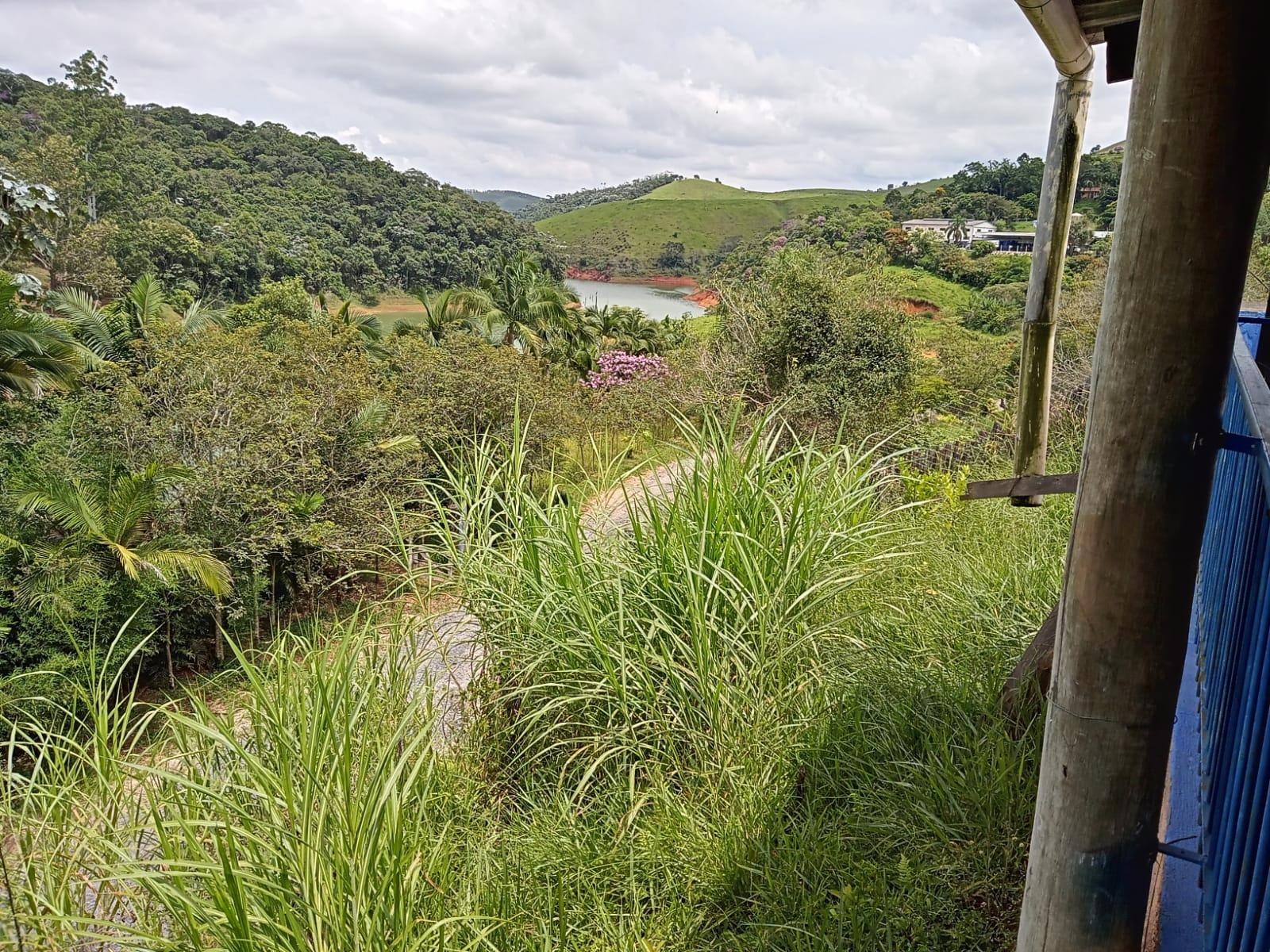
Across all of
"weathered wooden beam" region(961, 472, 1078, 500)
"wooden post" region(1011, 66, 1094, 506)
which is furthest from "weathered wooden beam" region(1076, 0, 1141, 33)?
"weathered wooden beam" region(961, 472, 1078, 500)

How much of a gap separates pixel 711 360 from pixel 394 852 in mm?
10916

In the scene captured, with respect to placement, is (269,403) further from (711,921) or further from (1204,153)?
(1204,153)

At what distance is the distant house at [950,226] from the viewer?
46.3 meters

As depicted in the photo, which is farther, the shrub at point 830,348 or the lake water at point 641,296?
the lake water at point 641,296

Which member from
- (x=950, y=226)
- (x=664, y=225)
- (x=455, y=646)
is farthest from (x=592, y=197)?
(x=455, y=646)

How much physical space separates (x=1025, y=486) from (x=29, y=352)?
39.5 ft

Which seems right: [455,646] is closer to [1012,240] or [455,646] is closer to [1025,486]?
[1025,486]

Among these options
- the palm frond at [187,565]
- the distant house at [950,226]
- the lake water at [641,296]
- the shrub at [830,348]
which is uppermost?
the distant house at [950,226]

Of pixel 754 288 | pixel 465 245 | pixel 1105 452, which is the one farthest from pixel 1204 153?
pixel 465 245

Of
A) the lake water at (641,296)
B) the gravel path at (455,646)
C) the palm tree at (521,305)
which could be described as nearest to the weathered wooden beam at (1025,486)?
the gravel path at (455,646)

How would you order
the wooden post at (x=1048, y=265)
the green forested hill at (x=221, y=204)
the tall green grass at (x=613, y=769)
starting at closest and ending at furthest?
1. the tall green grass at (x=613, y=769)
2. the wooden post at (x=1048, y=265)
3. the green forested hill at (x=221, y=204)

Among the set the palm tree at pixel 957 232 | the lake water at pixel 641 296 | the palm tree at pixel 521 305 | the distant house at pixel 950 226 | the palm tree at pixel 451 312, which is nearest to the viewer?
the palm tree at pixel 451 312

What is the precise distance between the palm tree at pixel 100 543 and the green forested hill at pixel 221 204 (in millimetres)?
23255

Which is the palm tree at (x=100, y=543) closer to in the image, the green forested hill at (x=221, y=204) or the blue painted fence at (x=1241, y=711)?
the blue painted fence at (x=1241, y=711)
